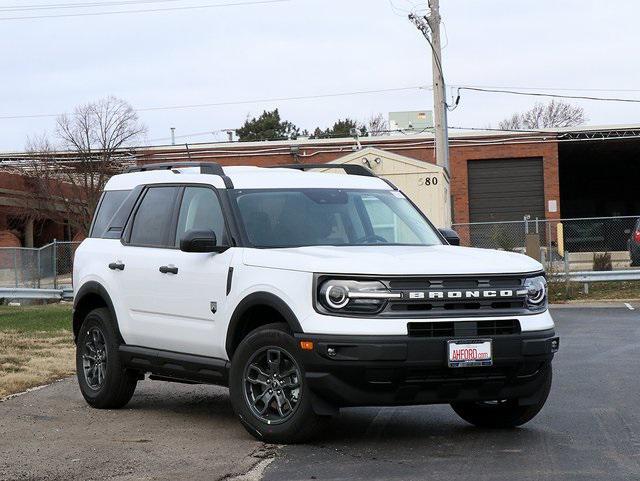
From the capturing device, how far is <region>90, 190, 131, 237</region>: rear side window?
10.6 m

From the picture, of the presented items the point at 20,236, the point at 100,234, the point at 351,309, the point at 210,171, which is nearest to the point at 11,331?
the point at 100,234

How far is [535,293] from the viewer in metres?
8.14

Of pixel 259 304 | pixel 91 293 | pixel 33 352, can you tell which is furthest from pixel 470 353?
pixel 33 352

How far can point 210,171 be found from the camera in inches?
371

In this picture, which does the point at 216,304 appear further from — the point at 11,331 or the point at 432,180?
the point at 432,180

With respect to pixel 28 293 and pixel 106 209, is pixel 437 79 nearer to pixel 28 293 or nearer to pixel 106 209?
pixel 28 293

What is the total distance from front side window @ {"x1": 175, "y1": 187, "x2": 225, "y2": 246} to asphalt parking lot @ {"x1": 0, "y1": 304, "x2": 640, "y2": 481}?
1577 millimetres

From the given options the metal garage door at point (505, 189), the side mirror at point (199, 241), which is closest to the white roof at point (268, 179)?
the side mirror at point (199, 241)

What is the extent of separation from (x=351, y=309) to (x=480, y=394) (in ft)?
3.58

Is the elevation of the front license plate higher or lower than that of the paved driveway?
higher

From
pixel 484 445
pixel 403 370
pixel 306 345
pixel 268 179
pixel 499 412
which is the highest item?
pixel 268 179

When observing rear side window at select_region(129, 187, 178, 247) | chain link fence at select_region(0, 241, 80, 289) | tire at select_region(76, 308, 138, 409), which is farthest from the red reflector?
chain link fence at select_region(0, 241, 80, 289)

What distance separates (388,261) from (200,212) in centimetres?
218

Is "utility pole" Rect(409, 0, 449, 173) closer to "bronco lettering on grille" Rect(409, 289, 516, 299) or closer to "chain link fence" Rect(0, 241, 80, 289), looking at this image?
"chain link fence" Rect(0, 241, 80, 289)
